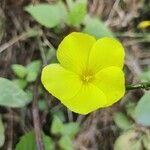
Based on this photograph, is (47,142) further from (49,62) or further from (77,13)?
(77,13)

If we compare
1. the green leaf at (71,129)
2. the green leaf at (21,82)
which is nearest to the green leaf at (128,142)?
the green leaf at (71,129)

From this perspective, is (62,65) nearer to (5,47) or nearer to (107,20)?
(5,47)

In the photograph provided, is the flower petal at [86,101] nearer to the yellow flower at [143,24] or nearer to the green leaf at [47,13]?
the green leaf at [47,13]

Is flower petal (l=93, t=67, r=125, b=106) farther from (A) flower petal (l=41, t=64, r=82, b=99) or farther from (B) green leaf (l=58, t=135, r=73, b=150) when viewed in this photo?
(B) green leaf (l=58, t=135, r=73, b=150)

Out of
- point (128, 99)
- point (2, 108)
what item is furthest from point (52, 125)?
point (128, 99)

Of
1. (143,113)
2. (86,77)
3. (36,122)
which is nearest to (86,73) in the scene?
(86,77)
